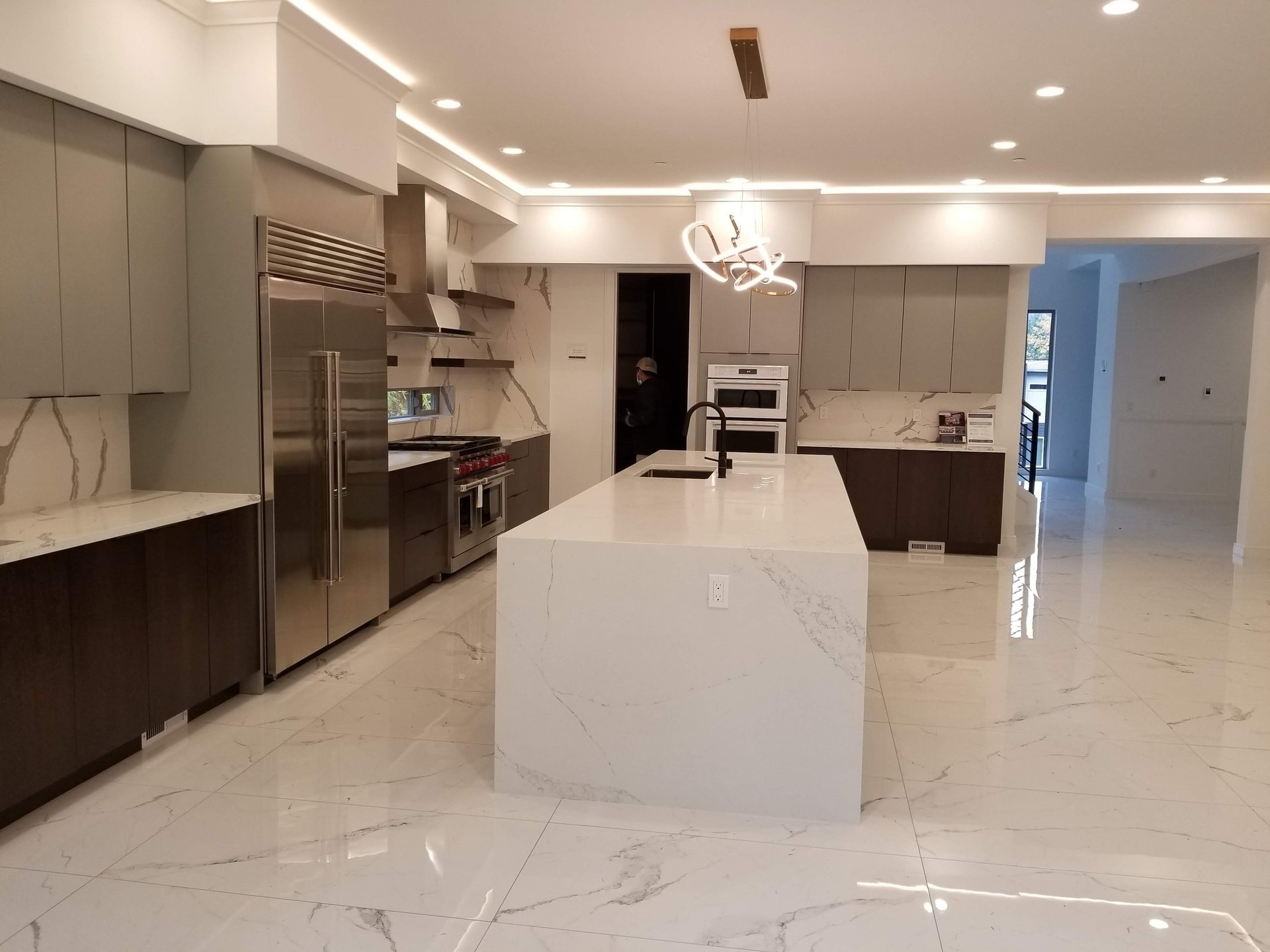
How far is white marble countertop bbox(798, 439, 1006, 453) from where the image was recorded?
7102 millimetres

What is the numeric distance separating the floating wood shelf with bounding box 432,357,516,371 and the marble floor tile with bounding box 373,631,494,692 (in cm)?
243

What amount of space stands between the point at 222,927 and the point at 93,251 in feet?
7.34

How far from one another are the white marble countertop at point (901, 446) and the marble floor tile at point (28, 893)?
5.61 m

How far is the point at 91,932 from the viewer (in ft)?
7.30

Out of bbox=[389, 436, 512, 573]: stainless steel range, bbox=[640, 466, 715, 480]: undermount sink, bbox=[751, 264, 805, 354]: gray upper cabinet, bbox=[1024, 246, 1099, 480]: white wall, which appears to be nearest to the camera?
bbox=[640, 466, 715, 480]: undermount sink

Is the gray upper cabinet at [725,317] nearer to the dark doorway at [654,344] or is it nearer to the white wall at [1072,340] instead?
the dark doorway at [654,344]

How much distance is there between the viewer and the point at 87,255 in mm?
3172

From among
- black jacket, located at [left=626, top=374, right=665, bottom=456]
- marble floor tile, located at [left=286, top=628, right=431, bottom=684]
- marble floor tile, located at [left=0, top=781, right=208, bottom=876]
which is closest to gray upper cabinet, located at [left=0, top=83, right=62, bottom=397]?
marble floor tile, located at [left=0, top=781, right=208, bottom=876]

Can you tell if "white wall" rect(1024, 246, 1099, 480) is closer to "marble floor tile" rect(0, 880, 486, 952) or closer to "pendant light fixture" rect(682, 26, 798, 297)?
"pendant light fixture" rect(682, 26, 798, 297)

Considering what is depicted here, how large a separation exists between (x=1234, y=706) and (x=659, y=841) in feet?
8.99

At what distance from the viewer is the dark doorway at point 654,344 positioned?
771cm

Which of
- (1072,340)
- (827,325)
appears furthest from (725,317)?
(1072,340)

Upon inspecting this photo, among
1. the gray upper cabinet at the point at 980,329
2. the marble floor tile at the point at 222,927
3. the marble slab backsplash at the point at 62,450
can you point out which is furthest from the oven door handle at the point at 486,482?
the marble floor tile at the point at 222,927

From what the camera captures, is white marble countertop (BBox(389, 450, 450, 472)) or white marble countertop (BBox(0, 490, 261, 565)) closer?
white marble countertop (BBox(0, 490, 261, 565))
